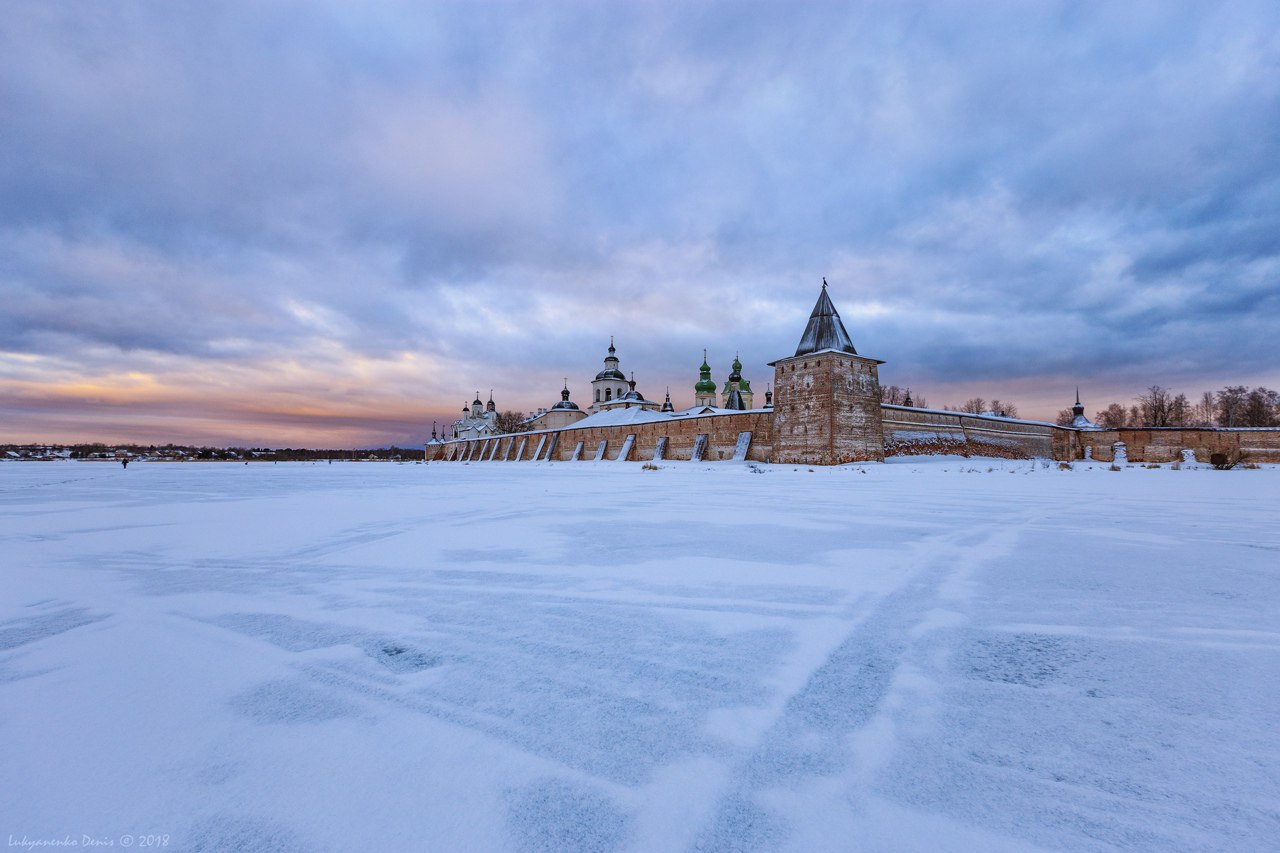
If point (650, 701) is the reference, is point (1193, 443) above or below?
above

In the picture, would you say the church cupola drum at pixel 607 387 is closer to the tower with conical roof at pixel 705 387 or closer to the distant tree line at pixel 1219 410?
the tower with conical roof at pixel 705 387

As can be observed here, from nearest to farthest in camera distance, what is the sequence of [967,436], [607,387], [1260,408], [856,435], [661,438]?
[856,435] < [967,436] < [661,438] < [1260,408] < [607,387]

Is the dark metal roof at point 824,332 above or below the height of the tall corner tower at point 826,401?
above

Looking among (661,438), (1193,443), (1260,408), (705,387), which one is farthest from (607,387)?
(1260,408)

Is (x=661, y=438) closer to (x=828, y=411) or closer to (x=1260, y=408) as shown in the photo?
(x=828, y=411)

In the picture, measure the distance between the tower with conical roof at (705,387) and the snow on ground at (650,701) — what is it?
51722 millimetres

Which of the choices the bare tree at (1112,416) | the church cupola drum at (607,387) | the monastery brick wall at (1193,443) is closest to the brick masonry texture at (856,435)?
the monastery brick wall at (1193,443)

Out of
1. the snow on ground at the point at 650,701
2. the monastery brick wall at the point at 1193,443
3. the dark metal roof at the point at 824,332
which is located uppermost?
the dark metal roof at the point at 824,332

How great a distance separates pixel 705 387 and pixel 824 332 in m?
30.2

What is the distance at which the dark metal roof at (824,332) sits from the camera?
2533 cm

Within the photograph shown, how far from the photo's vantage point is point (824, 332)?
1009 inches

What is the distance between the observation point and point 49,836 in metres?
1.30

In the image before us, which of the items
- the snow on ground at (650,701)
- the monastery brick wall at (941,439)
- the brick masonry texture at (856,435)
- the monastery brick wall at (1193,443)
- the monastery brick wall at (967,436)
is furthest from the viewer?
the monastery brick wall at (1193,443)

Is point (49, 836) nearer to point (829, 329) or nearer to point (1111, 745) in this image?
point (1111, 745)
